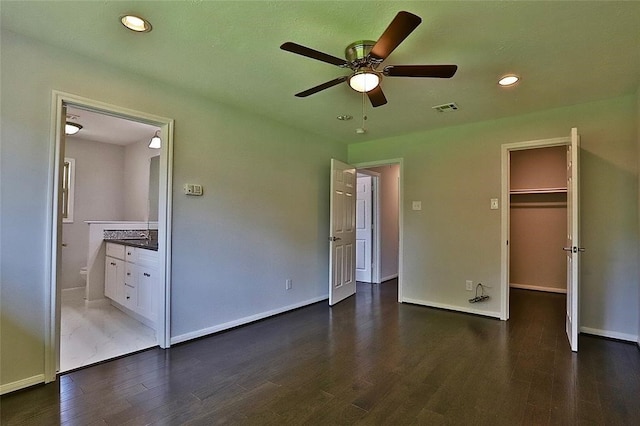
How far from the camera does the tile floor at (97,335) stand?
108 inches

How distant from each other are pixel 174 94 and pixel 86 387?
2.44 meters

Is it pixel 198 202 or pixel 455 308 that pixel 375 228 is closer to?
pixel 455 308

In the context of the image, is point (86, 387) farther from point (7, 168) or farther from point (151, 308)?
point (7, 168)

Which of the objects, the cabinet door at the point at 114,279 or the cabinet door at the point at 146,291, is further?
the cabinet door at the point at 114,279

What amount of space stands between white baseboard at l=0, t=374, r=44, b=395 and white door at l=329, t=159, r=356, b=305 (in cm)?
300

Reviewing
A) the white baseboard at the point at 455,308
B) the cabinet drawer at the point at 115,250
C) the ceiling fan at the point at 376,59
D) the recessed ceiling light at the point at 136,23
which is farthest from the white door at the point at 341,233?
the recessed ceiling light at the point at 136,23

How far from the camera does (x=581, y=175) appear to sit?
11.3 ft

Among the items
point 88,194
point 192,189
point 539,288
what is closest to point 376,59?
point 192,189

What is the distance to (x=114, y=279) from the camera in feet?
13.7

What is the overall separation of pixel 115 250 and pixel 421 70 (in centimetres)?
413

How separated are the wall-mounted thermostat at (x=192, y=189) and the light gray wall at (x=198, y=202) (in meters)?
0.06

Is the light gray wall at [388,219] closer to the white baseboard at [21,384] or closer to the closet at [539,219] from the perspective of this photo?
the closet at [539,219]

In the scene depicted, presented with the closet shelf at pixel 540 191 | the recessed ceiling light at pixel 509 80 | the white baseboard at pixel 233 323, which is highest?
the recessed ceiling light at pixel 509 80

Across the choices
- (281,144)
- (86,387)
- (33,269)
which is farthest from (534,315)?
(33,269)
